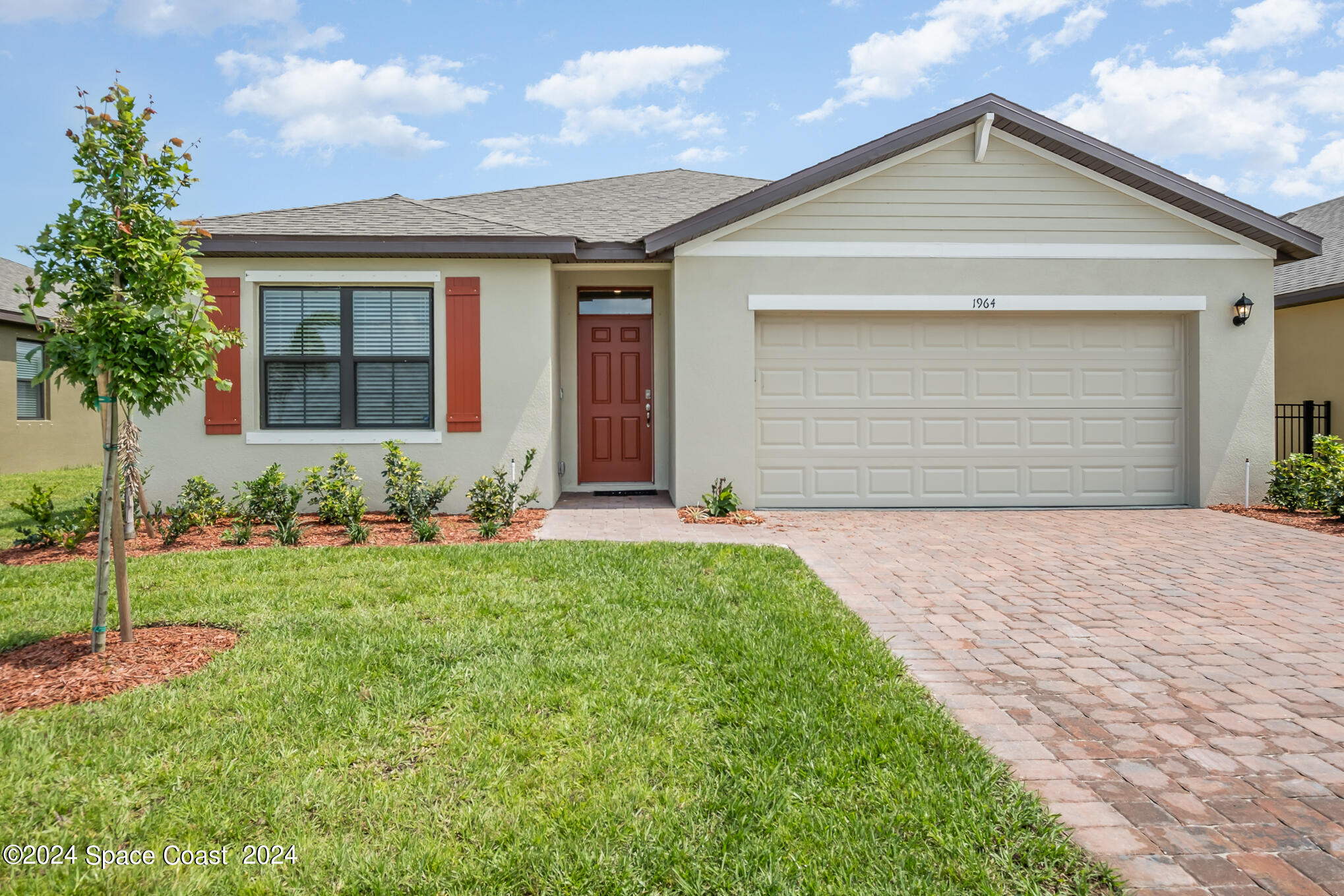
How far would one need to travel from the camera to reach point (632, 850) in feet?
7.37

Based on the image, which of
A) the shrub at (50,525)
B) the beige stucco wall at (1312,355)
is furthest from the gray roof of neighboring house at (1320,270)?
the shrub at (50,525)

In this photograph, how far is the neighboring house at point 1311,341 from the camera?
11.5 m

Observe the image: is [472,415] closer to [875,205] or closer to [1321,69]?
[875,205]

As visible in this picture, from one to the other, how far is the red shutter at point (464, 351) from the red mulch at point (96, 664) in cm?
491

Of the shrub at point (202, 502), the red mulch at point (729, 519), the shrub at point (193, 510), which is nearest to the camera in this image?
the shrub at point (193, 510)

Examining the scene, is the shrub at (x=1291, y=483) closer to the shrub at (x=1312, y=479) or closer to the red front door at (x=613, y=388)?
the shrub at (x=1312, y=479)

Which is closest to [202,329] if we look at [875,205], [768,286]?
[768,286]

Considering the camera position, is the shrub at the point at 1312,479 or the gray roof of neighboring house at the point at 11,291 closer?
the shrub at the point at 1312,479

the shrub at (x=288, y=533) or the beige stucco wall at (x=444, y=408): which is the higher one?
the beige stucco wall at (x=444, y=408)

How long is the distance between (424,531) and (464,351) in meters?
2.72

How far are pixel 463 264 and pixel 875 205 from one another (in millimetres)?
5218

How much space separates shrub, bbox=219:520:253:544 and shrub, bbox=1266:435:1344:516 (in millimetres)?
11853

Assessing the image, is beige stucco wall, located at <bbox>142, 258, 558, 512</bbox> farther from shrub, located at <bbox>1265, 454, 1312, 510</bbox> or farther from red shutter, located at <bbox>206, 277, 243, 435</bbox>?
shrub, located at <bbox>1265, 454, 1312, 510</bbox>

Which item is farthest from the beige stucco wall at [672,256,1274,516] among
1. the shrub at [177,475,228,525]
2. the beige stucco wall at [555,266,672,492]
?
the shrub at [177,475,228,525]
